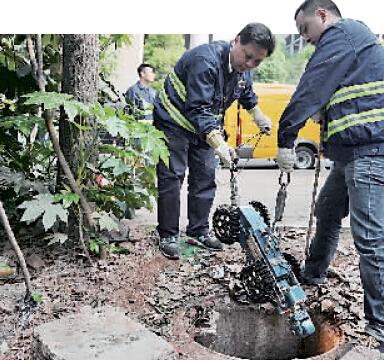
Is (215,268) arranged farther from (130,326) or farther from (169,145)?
(130,326)

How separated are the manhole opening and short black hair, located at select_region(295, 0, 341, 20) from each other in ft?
5.66

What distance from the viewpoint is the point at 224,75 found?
379cm

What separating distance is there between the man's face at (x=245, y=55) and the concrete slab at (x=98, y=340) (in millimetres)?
1838

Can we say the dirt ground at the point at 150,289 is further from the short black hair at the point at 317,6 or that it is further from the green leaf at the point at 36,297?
the short black hair at the point at 317,6

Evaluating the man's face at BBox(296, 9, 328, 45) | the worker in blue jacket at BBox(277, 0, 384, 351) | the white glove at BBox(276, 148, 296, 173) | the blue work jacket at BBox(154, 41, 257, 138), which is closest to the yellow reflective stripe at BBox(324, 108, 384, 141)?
the worker in blue jacket at BBox(277, 0, 384, 351)

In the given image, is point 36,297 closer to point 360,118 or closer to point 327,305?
point 327,305

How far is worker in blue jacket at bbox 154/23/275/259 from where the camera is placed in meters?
3.57

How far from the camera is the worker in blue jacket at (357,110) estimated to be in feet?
9.32

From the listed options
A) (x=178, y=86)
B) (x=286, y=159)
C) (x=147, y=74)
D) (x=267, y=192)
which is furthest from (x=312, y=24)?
(x=147, y=74)

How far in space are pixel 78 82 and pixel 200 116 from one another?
0.85 m

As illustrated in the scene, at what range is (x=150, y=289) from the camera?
11.3 feet

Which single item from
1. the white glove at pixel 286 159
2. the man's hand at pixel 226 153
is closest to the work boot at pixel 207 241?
the man's hand at pixel 226 153

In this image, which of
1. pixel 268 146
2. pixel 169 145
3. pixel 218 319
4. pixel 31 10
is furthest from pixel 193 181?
pixel 268 146

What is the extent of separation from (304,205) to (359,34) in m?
3.81
